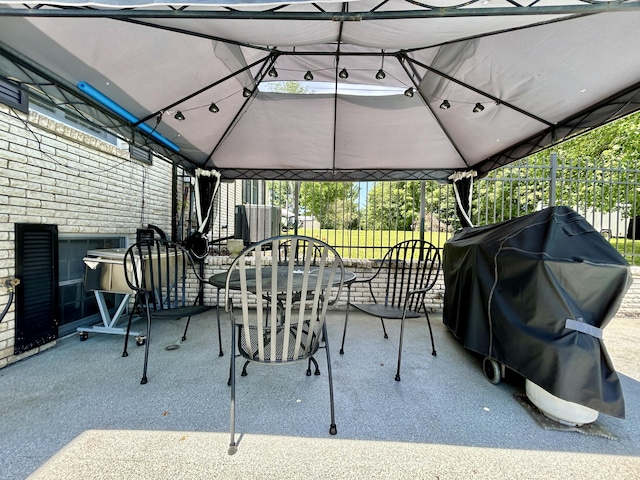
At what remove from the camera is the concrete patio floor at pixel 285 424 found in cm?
138

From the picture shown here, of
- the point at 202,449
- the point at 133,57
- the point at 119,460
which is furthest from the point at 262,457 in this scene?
the point at 133,57

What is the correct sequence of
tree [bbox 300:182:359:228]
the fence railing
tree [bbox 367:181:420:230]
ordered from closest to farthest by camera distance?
1. the fence railing
2. tree [bbox 367:181:420:230]
3. tree [bbox 300:182:359:228]

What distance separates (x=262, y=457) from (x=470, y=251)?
7.39 ft

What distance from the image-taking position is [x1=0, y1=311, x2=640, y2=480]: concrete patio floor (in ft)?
4.53

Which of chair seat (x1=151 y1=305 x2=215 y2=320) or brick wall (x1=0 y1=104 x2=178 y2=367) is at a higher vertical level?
brick wall (x1=0 y1=104 x2=178 y2=367)

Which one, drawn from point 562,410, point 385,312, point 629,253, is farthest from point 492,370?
point 629,253

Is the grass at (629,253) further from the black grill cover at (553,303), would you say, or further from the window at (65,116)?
the window at (65,116)

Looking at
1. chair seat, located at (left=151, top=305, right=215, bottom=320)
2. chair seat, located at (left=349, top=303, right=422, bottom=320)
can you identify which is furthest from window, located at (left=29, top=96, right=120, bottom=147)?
chair seat, located at (left=349, top=303, right=422, bottom=320)

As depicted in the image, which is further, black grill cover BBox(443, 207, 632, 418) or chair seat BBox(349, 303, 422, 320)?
chair seat BBox(349, 303, 422, 320)

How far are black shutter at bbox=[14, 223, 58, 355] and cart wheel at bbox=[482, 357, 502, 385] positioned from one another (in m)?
3.84

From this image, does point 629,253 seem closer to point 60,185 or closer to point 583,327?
point 583,327

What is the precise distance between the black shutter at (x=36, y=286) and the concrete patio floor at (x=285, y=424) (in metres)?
0.20

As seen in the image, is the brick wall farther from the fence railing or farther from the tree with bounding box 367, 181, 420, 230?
the tree with bounding box 367, 181, 420, 230

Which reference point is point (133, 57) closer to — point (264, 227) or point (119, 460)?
point (119, 460)
